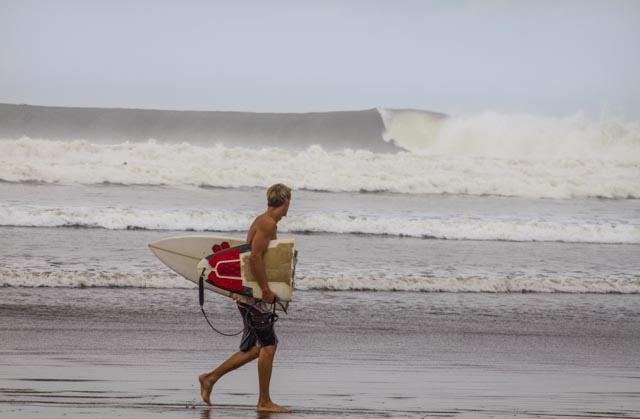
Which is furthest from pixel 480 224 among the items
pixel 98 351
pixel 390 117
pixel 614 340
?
pixel 98 351

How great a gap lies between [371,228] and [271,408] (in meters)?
8.36

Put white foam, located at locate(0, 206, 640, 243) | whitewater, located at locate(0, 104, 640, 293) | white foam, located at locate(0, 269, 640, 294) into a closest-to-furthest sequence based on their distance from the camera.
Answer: white foam, located at locate(0, 269, 640, 294)
whitewater, located at locate(0, 104, 640, 293)
white foam, located at locate(0, 206, 640, 243)

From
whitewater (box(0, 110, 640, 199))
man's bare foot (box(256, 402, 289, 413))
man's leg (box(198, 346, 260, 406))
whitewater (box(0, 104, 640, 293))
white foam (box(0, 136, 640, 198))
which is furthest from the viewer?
white foam (box(0, 136, 640, 198))

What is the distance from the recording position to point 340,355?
178 inches

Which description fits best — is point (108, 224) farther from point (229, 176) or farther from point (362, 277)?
point (362, 277)

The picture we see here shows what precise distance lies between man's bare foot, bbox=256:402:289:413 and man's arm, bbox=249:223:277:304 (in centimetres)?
38

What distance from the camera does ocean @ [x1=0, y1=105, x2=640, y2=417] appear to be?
456cm

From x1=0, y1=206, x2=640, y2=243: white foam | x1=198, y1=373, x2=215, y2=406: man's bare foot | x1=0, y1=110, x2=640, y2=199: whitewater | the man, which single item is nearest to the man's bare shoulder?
the man

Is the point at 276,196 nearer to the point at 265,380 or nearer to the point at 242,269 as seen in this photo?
the point at 242,269

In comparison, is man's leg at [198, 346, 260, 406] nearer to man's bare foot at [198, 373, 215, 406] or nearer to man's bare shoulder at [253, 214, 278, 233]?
man's bare foot at [198, 373, 215, 406]

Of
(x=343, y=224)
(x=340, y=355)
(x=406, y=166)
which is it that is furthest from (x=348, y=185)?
(x=340, y=355)

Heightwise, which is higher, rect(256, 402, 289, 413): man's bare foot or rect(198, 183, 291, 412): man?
rect(198, 183, 291, 412): man

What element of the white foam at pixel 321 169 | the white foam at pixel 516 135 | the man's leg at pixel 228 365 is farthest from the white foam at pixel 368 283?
the white foam at pixel 321 169

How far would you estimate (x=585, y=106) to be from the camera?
503 inches
